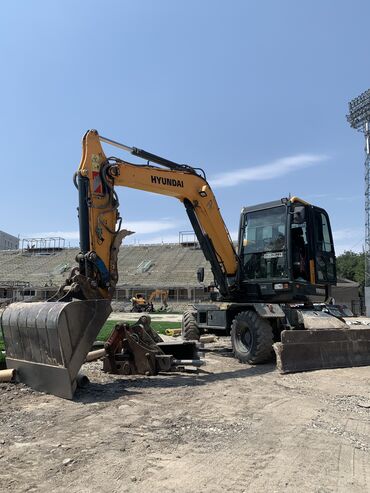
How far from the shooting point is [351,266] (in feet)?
246

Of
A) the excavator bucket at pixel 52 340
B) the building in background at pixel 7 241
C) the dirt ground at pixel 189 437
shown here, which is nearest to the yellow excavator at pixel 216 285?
the excavator bucket at pixel 52 340

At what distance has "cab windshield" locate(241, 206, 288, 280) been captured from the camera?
10.7m

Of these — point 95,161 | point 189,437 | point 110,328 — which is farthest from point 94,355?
point 110,328

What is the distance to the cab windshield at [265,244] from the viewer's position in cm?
1066

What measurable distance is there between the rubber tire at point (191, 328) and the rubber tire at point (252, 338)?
75.7 inches

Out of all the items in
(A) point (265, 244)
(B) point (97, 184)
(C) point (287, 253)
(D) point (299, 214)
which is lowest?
(C) point (287, 253)

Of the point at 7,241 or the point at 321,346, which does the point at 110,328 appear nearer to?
the point at 321,346

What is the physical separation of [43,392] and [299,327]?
542 cm

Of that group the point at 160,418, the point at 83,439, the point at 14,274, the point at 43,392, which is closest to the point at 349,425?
the point at 160,418

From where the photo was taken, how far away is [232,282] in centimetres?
1165

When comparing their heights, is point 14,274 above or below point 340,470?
above

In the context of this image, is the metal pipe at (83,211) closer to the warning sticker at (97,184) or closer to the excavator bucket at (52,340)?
the warning sticker at (97,184)

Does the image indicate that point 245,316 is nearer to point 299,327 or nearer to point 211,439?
point 299,327

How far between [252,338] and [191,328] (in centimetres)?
268
